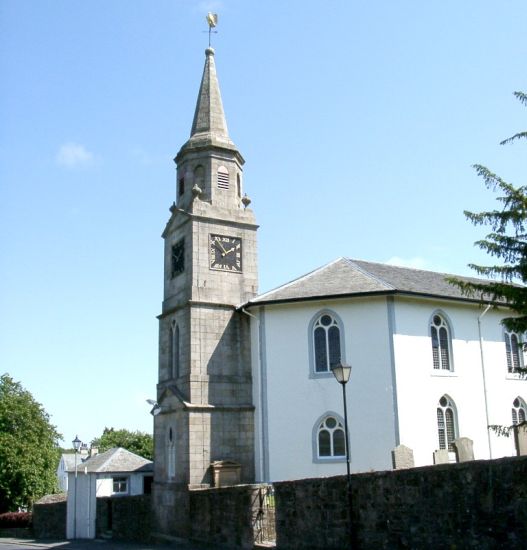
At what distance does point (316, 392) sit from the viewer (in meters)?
25.0

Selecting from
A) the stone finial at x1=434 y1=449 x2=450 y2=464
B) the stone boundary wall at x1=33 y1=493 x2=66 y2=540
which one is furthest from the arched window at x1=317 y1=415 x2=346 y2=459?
the stone boundary wall at x1=33 y1=493 x2=66 y2=540

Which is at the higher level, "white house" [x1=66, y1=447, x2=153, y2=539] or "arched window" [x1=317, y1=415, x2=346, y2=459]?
"arched window" [x1=317, y1=415, x2=346, y2=459]

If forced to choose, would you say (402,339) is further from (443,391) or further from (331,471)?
(331,471)

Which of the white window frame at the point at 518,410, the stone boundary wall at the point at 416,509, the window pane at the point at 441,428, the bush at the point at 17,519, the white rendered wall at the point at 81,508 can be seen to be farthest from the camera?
the bush at the point at 17,519

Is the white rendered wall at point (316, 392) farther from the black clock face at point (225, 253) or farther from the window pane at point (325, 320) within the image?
the black clock face at point (225, 253)

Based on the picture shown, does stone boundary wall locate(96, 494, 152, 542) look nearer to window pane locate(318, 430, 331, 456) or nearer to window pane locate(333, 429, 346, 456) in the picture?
window pane locate(318, 430, 331, 456)

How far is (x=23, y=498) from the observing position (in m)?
45.9

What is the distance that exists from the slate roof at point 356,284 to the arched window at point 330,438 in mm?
4648

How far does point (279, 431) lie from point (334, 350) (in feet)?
12.2

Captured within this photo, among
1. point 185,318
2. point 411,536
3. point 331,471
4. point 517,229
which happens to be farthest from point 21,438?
point 517,229

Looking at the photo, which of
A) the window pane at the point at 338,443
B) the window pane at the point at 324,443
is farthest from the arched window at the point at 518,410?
the window pane at the point at 324,443

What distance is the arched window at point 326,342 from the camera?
25.3m

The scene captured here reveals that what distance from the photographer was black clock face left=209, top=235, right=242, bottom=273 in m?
27.9

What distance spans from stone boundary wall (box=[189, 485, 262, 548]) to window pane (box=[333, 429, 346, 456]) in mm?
4891
